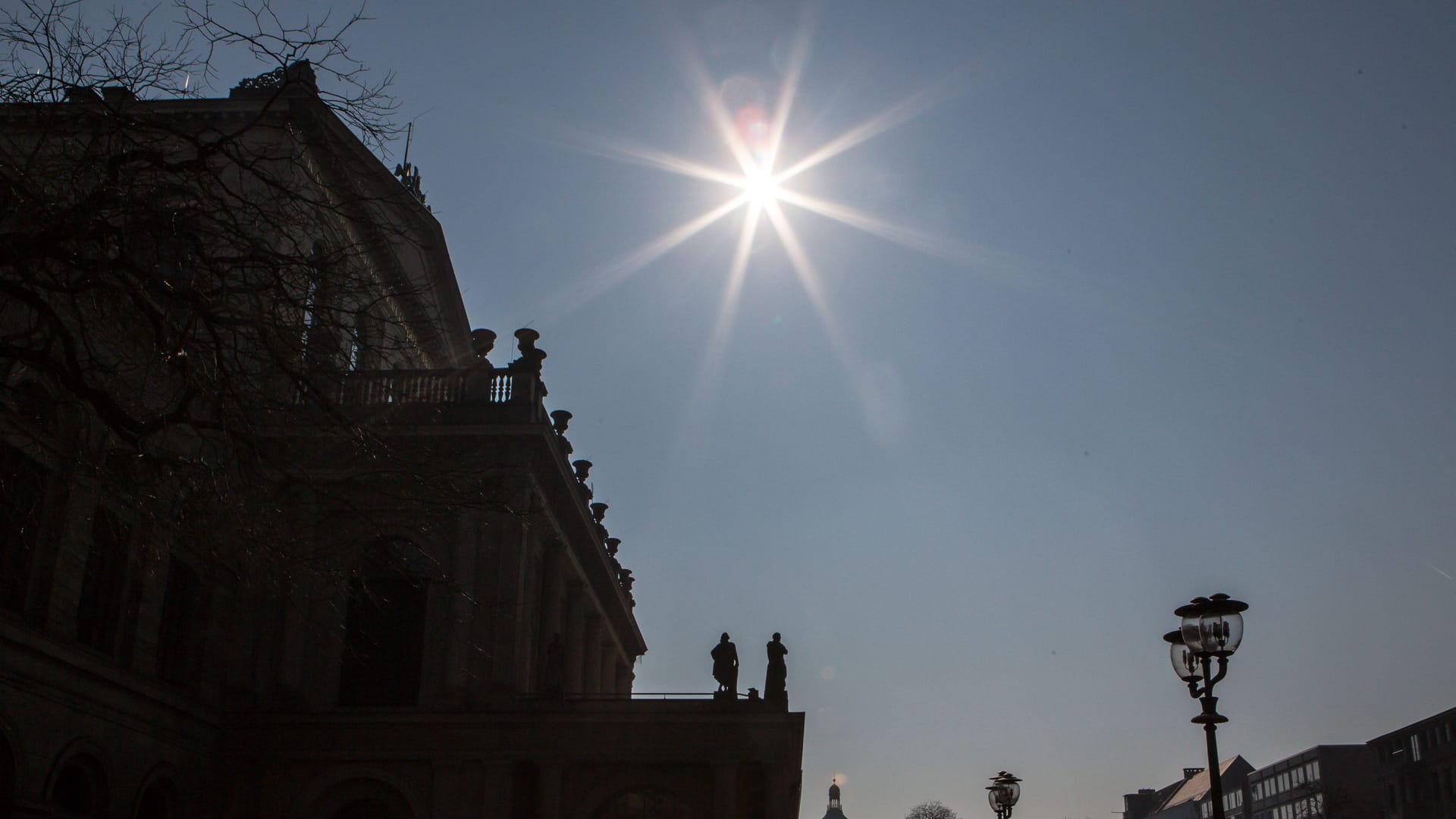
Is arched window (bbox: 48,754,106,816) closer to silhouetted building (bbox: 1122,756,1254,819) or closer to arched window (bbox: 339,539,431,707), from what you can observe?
arched window (bbox: 339,539,431,707)

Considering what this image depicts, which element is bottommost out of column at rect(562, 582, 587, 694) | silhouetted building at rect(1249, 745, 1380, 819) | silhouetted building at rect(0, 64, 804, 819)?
silhouetted building at rect(0, 64, 804, 819)

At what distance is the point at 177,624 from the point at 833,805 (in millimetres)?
143608

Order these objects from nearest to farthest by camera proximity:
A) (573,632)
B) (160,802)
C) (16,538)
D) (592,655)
Answer: (16,538), (160,802), (573,632), (592,655)

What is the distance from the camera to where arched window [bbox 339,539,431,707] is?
2991cm

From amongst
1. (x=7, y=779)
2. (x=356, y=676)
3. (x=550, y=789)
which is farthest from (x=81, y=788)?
(x=550, y=789)

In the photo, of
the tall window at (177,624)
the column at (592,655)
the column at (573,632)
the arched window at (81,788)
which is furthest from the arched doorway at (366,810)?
the column at (592,655)

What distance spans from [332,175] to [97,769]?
15323mm

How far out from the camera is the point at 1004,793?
3023cm

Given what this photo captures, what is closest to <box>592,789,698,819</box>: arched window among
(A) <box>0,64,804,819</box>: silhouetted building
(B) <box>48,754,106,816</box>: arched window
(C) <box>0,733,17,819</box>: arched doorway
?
(A) <box>0,64,804,819</box>: silhouetted building

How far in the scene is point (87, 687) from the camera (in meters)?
24.0

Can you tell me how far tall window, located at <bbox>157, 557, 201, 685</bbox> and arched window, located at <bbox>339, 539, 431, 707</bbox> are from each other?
3214mm

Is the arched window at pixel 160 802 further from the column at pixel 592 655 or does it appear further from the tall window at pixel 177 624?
the column at pixel 592 655

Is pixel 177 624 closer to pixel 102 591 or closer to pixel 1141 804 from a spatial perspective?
pixel 102 591

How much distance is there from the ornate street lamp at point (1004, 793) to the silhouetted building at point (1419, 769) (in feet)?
209
